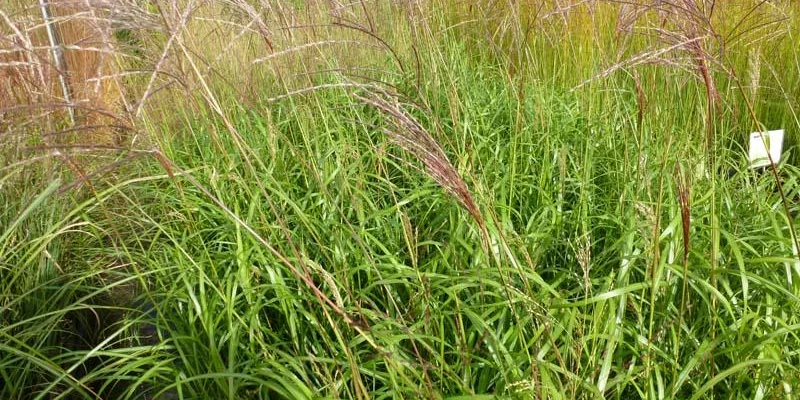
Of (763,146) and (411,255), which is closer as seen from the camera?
(411,255)

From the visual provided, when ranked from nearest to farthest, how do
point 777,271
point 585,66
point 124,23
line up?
1. point 124,23
2. point 777,271
3. point 585,66

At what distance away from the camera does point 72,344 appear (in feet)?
7.09

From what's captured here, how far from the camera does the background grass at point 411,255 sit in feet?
4.58

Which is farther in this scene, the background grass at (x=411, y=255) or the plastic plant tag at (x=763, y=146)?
the plastic plant tag at (x=763, y=146)

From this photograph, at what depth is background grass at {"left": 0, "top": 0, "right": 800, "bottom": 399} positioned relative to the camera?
1.40m

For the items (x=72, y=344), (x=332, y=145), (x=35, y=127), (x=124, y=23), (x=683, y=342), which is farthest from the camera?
(x=35, y=127)

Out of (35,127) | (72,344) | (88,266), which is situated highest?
(35,127)

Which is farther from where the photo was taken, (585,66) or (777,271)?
(585,66)

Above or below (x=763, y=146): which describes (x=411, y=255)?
above

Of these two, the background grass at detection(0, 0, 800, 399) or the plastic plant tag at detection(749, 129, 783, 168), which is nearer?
the background grass at detection(0, 0, 800, 399)

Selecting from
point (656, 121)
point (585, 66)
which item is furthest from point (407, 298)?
point (585, 66)

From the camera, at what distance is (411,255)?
1310 millimetres

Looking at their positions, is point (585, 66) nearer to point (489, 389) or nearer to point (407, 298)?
point (407, 298)

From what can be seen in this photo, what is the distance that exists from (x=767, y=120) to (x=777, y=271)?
1.49 metres
